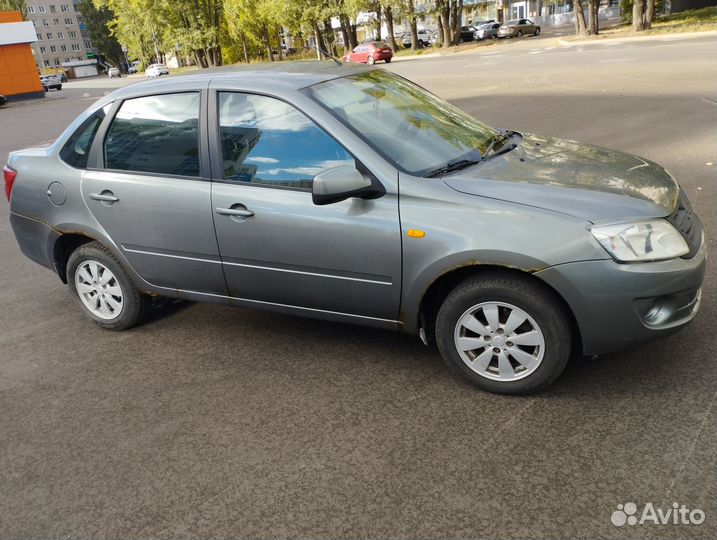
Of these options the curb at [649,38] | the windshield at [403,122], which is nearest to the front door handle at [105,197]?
the windshield at [403,122]

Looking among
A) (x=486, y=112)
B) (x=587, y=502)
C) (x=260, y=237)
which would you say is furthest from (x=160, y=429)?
(x=486, y=112)

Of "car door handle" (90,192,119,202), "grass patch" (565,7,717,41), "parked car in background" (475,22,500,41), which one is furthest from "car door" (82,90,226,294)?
"parked car in background" (475,22,500,41)

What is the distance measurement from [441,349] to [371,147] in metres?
1.17

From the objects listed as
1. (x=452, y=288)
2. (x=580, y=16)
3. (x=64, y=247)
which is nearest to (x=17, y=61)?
(x=580, y=16)

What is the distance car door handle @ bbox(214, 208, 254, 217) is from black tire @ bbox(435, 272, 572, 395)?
1257mm

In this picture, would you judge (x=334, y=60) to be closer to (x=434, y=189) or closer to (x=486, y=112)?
(x=434, y=189)

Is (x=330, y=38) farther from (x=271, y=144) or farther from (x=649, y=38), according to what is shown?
(x=271, y=144)

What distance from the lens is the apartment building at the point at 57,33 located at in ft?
483

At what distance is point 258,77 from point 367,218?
48.5 inches

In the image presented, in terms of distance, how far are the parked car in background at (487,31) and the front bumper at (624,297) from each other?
57251 mm

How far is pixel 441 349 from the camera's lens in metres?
3.77

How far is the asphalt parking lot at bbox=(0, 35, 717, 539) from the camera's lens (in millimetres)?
2883

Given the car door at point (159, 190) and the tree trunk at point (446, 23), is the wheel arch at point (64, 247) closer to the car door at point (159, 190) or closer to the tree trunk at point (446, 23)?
the car door at point (159, 190)

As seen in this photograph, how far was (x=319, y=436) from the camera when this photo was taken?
3.49 meters
